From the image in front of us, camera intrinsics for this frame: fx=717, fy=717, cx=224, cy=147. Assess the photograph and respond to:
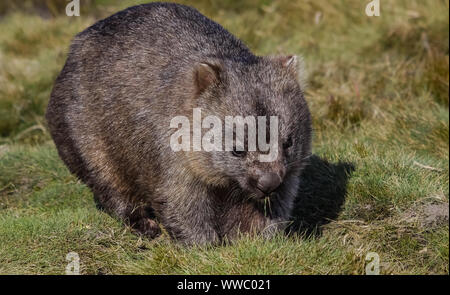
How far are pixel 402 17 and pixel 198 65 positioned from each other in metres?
4.68

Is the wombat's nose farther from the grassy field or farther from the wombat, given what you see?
the grassy field

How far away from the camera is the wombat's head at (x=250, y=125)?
3830 millimetres

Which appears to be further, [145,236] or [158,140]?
[145,236]

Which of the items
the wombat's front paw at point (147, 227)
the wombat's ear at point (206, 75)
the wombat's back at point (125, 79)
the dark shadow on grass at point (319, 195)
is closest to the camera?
the wombat's ear at point (206, 75)

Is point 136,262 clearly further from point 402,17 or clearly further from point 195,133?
point 402,17

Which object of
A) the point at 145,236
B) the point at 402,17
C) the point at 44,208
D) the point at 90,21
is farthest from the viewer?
the point at 90,21

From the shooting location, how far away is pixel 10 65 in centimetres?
841

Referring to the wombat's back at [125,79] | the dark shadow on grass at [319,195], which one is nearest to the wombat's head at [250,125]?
the wombat's back at [125,79]

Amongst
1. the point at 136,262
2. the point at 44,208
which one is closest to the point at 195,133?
the point at 136,262

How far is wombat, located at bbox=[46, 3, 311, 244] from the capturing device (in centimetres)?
401

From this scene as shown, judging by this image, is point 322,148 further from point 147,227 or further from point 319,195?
point 147,227

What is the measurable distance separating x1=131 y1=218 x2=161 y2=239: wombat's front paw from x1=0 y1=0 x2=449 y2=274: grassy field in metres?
0.15

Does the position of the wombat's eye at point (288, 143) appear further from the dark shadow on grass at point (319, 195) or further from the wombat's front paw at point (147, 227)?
the wombat's front paw at point (147, 227)

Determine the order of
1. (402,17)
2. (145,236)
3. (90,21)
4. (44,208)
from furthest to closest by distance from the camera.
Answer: (90,21) → (402,17) → (44,208) → (145,236)
